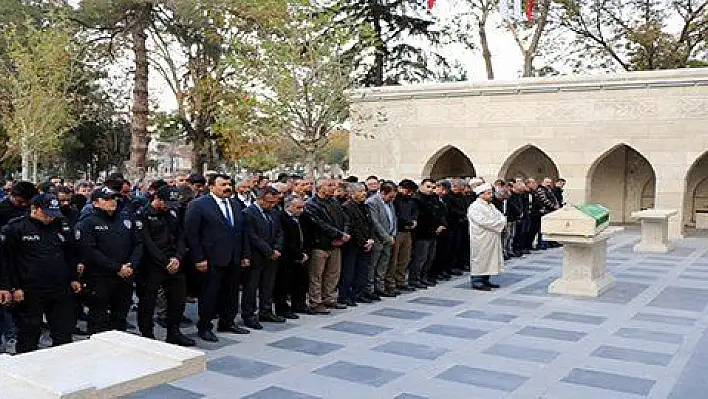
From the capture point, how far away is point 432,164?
2138 cm

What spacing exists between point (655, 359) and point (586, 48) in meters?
23.9

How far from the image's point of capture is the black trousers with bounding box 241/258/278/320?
725 centimetres

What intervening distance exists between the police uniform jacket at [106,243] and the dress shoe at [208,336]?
110cm

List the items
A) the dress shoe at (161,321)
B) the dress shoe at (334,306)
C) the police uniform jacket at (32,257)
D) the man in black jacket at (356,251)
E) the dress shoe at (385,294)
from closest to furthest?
the police uniform jacket at (32,257), the dress shoe at (161,321), the dress shoe at (334,306), the man in black jacket at (356,251), the dress shoe at (385,294)

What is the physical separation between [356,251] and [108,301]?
133 inches

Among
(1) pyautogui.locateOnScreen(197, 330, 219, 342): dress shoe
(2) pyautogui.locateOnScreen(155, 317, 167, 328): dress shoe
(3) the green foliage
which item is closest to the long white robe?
(1) pyautogui.locateOnScreen(197, 330, 219, 342): dress shoe

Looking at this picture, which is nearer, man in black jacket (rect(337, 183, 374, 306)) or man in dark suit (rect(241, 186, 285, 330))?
man in dark suit (rect(241, 186, 285, 330))

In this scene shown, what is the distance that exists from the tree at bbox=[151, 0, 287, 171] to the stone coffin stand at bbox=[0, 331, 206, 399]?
14.3 m

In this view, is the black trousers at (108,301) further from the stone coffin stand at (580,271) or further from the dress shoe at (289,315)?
the stone coffin stand at (580,271)

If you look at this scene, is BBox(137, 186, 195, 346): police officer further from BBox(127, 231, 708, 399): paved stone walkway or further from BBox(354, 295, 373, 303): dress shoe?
BBox(354, 295, 373, 303): dress shoe

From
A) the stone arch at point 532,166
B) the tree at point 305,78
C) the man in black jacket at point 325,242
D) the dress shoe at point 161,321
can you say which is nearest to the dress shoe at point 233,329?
the dress shoe at point 161,321

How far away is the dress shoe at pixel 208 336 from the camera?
674 centimetres

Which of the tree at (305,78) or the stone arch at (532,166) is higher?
the tree at (305,78)

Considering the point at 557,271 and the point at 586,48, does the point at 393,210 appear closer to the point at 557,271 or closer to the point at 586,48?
→ the point at 557,271
